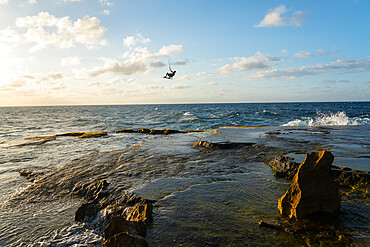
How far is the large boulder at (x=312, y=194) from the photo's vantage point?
3834mm

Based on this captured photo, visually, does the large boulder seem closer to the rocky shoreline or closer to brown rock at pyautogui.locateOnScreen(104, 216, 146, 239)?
the rocky shoreline

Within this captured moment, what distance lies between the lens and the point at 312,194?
3.85 meters

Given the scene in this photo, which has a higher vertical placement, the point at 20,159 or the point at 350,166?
the point at 350,166

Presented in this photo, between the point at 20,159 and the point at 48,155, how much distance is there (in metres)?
1.17

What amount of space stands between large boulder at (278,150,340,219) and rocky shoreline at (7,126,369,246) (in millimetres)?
208

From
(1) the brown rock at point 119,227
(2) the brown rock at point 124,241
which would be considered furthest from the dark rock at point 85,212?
(2) the brown rock at point 124,241

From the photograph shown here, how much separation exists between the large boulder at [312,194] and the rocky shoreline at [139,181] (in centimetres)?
21

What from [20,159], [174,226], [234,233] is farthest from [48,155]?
[234,233]

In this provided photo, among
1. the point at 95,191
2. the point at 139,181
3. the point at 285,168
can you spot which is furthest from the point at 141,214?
the point at 285,168

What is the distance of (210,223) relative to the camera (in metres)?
3.85

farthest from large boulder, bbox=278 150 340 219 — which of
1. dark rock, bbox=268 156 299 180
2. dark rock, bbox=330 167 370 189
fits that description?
dark rock, bbox=268 156 299 180

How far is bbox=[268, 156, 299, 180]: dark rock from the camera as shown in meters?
6.11

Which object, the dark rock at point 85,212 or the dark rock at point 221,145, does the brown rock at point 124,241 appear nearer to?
the dark rock at point 85,212

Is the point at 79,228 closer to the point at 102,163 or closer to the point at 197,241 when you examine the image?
the point at 197,241
